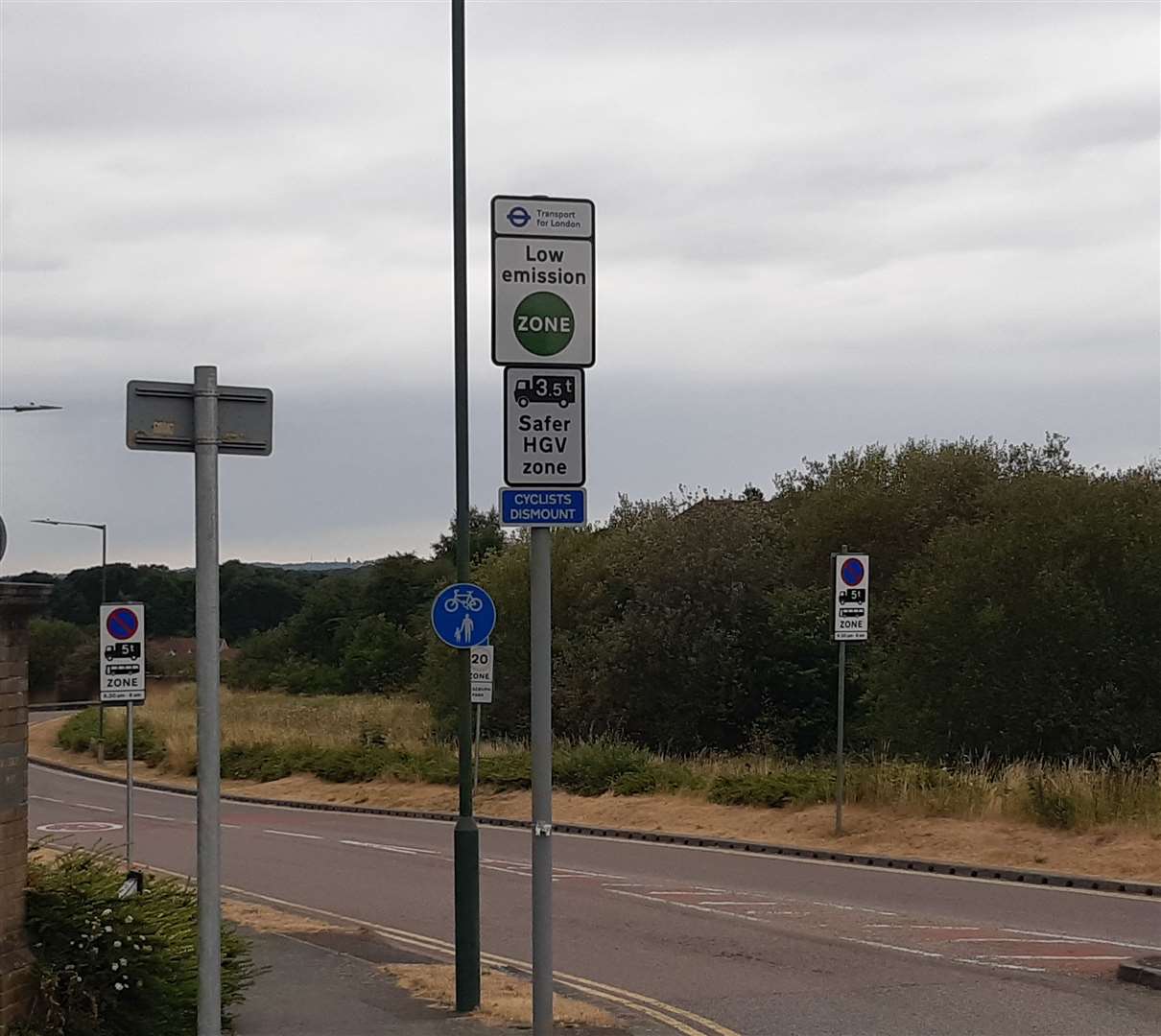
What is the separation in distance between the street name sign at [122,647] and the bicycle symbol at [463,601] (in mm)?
8832

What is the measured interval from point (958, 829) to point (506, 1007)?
10.8m

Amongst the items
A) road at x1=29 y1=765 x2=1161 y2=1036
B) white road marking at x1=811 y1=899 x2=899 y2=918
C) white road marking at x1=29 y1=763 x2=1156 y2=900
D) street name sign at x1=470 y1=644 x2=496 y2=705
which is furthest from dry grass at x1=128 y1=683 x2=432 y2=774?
white road marking at x1=811 y1=899 x2=899 y2=918

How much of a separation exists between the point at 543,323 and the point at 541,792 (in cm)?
192

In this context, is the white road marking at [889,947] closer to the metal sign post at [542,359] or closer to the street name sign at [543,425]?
the metal sign post at [542,359]

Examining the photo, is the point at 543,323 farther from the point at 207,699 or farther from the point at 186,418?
the point at 207,699

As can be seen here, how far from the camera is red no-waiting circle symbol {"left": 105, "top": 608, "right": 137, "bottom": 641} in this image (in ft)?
64.5

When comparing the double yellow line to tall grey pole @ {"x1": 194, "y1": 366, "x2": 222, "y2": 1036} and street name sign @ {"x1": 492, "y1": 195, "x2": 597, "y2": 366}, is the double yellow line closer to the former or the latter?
tall grey pole @ {"x1": 194, "y1": 366, "x2": 222, "y2": 1036}

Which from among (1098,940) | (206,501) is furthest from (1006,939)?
(206,501)

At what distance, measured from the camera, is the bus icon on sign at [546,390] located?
6523 millimetres

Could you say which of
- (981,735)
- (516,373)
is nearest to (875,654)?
(981,735)

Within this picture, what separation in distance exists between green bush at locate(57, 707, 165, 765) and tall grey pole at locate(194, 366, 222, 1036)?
41.6 metres

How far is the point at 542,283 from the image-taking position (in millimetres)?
6520

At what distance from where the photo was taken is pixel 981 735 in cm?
2783

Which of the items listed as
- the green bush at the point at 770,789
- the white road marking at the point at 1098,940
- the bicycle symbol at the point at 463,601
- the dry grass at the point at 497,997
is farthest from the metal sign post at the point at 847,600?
the bicycle symbol at the point at 463,601
